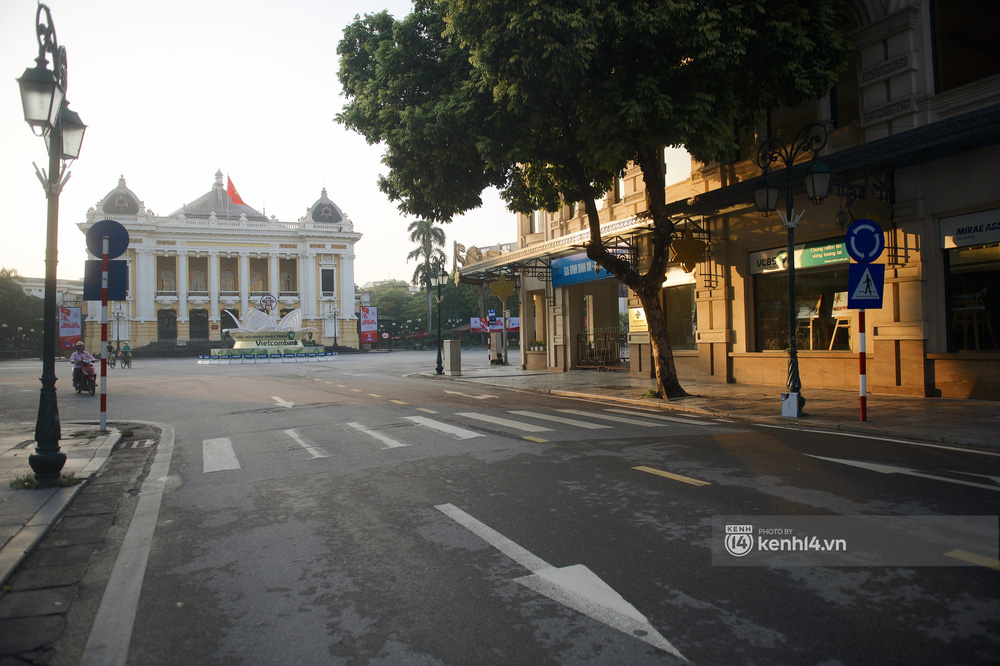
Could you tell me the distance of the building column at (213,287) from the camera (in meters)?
76.0

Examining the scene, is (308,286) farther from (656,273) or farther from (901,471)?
(901,471)

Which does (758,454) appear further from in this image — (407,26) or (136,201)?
(136,201)

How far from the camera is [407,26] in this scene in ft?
49.5

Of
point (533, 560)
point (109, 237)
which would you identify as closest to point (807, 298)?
point (533, 560)

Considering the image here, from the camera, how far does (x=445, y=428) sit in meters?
10.3

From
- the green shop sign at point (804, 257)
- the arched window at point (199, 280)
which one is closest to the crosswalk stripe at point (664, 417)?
the green shop sign at point (804, 257)

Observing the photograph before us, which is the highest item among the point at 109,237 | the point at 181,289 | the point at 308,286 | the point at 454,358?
the point at 308,286

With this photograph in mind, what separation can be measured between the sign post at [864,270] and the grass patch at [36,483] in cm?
1073

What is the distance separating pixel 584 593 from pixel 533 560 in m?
0.61

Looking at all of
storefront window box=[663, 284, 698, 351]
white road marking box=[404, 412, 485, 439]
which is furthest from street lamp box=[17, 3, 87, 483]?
storefront window box=[663, 284, 698, 351]

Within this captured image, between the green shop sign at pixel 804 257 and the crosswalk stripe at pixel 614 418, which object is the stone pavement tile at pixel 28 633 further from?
the green shop sign at pixel 804 257

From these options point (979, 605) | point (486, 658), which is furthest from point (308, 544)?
point (979, 605)

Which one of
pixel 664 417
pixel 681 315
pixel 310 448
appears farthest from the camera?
pixel 681 315

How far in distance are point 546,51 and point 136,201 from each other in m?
79.1
